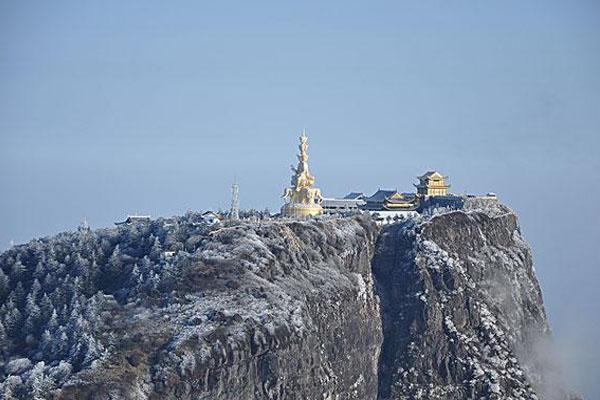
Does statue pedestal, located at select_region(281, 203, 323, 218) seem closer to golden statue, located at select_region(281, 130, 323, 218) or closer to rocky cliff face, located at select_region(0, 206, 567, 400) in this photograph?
golden statue, located at select_region(281, 130, 323, 218)

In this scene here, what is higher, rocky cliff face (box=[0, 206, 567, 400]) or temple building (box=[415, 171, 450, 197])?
temple building (box=[415, 171, 450, 197])

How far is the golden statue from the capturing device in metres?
128

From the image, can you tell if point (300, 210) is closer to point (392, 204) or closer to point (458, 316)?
point (392, 204)

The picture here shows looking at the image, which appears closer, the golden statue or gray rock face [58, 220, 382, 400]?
gray rock face [58, 220, 382, 400]

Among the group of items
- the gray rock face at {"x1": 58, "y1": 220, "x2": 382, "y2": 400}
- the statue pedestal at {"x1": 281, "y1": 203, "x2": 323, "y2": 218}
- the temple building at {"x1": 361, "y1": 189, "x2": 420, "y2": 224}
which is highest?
the temple building at {"x1": 361, "y1": 189, "x2": 420, "y2": 224}

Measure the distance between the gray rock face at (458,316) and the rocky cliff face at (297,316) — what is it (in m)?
0.15

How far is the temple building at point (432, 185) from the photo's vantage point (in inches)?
5536

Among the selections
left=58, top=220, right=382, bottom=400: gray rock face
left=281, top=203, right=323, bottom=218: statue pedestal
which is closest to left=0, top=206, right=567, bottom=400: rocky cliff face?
left=58, top=220, right=382, bottom=400: gray rock face

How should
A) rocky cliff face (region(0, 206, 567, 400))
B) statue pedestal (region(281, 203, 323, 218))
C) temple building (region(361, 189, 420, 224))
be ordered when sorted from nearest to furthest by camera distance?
rocky cliff face (region(0, 206, 567, 400))
statue pedestal (region(281, 203, 323, 218))
temple building (region(361, 189, 420, 224))

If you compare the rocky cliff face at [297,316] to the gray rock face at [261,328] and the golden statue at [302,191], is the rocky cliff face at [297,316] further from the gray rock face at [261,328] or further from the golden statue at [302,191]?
the golden statue at [302,191]

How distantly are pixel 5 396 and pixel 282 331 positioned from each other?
24054 millimetres

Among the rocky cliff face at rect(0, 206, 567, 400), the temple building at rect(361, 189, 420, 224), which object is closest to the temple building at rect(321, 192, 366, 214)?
the temple building at rect(361, 189, 420, 224)

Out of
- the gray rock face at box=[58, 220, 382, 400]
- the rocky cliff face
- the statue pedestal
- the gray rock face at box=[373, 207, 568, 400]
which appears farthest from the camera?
the statue pedestal

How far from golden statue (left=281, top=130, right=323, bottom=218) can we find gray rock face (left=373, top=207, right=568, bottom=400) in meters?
10.5
